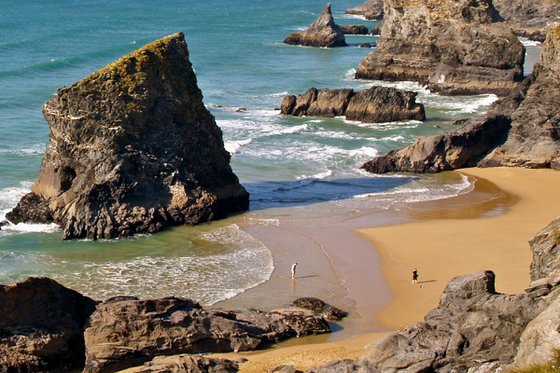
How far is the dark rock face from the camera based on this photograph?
67.0ft

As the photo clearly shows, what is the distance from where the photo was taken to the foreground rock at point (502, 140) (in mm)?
47469

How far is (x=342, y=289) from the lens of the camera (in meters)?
31.8

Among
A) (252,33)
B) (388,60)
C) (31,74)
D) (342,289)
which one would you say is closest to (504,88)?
(388,60)

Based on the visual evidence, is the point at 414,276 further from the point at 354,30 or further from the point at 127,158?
the point at 354,30

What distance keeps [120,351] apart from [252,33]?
87.4m

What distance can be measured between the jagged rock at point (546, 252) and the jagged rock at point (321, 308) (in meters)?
5.74

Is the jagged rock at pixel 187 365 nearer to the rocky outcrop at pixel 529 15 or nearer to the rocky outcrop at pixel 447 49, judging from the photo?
the rocky outcrop at pixel 447 49

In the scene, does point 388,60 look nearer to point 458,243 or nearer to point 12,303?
point 458,243

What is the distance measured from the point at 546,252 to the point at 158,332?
9.94 meters

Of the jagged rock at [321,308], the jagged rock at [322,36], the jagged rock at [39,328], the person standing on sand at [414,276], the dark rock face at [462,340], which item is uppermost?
the jagged rock at [322,36]

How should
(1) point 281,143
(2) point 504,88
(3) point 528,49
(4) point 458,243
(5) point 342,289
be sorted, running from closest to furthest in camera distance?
(5) point 342,289 → (4) point 458,243 → (1) point 281,143 → (2) point 504,88 → (3) point 528,49

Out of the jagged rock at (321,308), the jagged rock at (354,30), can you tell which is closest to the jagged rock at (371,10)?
the jagged rock at (354,30)

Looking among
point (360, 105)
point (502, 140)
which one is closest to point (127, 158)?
point (502, 140)

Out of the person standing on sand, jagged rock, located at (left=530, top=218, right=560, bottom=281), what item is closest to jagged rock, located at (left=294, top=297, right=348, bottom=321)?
the person standing on sand
